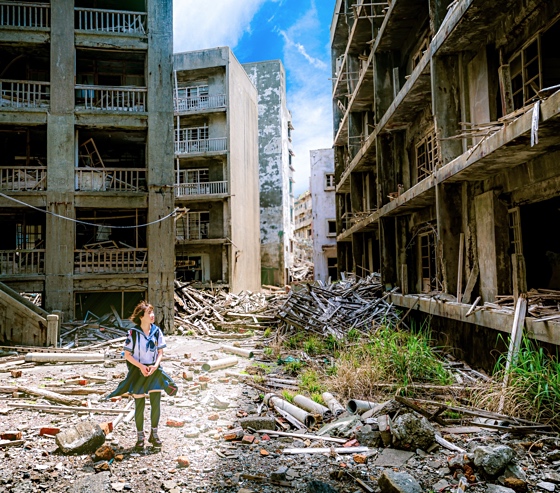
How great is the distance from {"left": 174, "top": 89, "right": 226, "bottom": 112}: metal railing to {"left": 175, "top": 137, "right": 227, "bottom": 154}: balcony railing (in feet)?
7.10

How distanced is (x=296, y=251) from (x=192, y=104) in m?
26.4

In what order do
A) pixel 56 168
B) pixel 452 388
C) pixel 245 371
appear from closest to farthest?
pixel 452 388 < pixel 245 371 < pixel 56 168

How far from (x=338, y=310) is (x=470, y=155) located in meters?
7.18

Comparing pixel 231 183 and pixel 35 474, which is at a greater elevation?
pixel 231 183

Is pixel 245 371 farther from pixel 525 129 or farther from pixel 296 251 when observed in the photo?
pixel 296 251

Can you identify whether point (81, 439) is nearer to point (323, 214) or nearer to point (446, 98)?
point (446, 98)

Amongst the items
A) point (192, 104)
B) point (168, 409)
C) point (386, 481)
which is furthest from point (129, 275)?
point (192, 104)

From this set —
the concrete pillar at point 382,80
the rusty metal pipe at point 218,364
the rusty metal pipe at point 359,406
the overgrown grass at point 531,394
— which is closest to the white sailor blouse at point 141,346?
the rusty metal pipe at point 359,406

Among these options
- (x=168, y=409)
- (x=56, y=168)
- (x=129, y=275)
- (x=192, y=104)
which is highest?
(x=192, y=104)

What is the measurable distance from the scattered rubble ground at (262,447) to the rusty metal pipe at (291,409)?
0.03m

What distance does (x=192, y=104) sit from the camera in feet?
99.3

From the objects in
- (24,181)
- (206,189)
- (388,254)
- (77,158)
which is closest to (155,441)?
(388,254)

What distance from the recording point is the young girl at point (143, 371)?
5.68 meters

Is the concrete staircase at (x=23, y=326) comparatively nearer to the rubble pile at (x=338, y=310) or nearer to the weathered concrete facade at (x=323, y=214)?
the rubble pile at (x=338, y=310)
